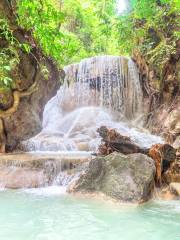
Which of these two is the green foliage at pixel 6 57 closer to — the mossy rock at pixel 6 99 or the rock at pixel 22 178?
the mossy rock at pixel 6 99

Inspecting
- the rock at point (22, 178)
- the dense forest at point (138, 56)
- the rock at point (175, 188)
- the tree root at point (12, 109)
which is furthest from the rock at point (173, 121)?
the rock at point (22, 178)

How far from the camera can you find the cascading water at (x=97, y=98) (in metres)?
14.1

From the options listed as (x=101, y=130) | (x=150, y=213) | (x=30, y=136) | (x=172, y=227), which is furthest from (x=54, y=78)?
(x=172, y=227)

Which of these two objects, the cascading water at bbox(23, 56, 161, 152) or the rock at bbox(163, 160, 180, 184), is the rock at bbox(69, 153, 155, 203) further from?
the cascading water at bbox(23, 56, 161, 152)

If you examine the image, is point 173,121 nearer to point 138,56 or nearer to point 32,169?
point 138,56

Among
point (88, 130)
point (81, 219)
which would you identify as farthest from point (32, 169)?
point (88, 130)

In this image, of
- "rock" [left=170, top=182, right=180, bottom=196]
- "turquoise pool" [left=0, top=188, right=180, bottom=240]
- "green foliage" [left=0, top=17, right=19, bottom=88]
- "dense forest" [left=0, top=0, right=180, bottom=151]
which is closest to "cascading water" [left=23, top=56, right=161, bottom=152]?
"dense forest" [left=0, top=0, right=180, bottom=151]

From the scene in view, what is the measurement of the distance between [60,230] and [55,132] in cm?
882

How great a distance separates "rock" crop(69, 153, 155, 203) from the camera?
597 centimetres

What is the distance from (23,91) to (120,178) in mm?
4503

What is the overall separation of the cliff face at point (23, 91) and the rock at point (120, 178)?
2786mm

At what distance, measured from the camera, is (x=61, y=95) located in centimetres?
1603

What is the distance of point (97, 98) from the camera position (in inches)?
606

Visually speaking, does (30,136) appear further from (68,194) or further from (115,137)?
(68,194)
